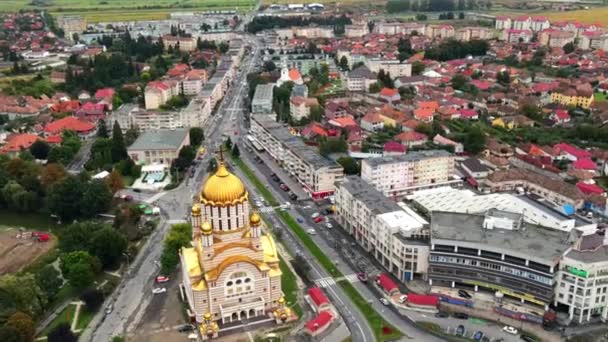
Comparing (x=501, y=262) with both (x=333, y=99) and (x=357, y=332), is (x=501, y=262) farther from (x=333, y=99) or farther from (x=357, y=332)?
(x=333, y=99)

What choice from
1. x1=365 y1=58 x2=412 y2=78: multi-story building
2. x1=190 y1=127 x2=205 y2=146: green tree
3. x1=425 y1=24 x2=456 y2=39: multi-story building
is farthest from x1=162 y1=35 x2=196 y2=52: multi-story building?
x1=190 y1=127 x2=205 y2=146: green tree

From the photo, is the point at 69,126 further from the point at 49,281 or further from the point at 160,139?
the point at 49,281

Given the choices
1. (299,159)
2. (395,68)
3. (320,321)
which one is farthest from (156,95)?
(320,321)

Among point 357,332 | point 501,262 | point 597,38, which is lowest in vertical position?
point 357,332

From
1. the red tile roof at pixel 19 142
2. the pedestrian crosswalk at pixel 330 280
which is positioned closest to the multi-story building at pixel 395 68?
the red tile roof at pixel 19 142

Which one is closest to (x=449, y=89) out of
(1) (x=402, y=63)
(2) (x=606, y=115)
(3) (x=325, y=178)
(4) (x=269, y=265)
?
(1) (x=402, y=63)

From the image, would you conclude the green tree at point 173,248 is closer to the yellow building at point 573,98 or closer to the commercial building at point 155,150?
the commercial building at point 155,150
